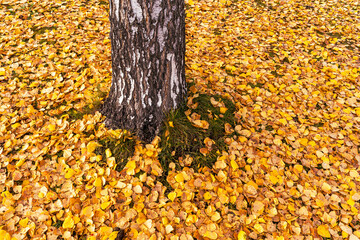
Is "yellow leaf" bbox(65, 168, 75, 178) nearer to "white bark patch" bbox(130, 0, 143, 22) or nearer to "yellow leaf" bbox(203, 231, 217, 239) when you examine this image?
"yellow leaf" bbox(203, 231, 217, 239)

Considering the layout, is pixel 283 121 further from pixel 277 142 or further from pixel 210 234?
pixel 210 234

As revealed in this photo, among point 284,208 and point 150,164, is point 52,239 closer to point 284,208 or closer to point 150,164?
point 150,164

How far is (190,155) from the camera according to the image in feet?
7.76

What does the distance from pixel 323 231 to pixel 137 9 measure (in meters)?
2.45

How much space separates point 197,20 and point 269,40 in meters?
1.42

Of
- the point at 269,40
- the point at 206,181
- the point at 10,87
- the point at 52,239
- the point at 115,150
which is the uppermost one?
the point at 269,40

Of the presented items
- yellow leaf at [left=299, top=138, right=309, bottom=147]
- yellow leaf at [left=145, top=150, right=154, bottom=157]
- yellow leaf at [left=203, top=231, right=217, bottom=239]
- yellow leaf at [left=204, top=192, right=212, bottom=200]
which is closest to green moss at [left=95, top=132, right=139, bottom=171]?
yellow leaf at [left=145, top=150, right=154, bottom=157]

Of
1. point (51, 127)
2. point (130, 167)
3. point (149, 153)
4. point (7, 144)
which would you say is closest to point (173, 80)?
point (149, 153)

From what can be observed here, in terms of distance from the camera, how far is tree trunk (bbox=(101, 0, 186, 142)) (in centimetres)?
200

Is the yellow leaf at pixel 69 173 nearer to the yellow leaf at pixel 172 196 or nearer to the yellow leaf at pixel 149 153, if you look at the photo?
the yellow leaf at pixel 149 153

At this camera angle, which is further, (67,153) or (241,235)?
(67,153)

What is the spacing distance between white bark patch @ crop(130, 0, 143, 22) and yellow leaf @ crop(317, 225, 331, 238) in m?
2.37

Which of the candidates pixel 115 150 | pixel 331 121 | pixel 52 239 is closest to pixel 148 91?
pixel 115 150

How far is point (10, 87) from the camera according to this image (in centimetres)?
292
